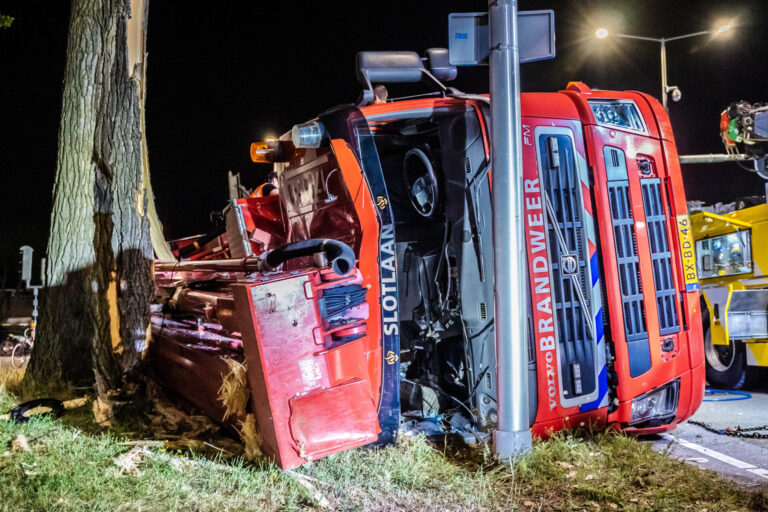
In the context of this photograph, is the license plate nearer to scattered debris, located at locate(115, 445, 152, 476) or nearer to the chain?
the chain

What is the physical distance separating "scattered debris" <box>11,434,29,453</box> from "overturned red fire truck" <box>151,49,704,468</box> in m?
1.18

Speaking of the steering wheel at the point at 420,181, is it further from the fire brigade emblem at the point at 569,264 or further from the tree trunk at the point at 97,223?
the tree trunk at the point at 97,223

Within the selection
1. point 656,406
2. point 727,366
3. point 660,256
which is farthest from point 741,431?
point 727,366

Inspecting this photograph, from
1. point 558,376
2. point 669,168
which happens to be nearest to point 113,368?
point 558,376

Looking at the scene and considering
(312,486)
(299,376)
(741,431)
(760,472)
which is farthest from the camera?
(741,431)

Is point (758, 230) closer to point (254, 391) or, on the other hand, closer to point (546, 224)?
point (546, 224)

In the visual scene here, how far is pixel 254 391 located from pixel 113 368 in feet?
7.55

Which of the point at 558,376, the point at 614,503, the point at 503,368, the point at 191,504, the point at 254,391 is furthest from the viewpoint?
the point at 558,376

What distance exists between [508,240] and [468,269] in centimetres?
76

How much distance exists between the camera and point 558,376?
4.54 metres

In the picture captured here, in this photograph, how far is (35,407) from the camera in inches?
189

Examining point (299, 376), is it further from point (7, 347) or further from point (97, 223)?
point (7, 347)

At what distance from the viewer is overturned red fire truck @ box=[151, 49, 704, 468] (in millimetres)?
4230

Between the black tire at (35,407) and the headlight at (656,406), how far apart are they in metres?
4.45
